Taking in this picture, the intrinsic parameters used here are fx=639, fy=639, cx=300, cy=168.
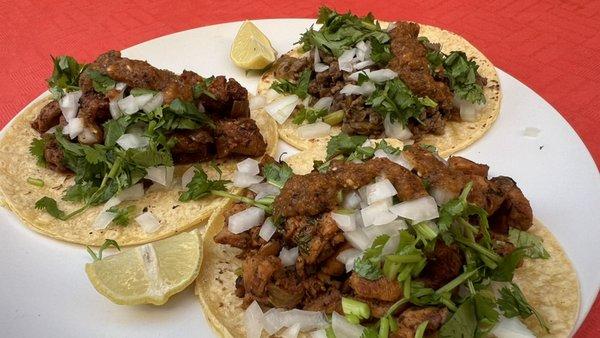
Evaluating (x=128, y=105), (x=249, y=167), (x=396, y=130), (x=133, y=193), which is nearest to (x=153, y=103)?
(x=128, y=105)

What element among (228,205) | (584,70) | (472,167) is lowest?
(584,70)

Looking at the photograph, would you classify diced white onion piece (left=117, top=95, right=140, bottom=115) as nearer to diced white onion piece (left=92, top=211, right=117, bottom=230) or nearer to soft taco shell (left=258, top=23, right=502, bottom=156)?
diced white onion piece (left=92, top=211, right=117, bottom=230)

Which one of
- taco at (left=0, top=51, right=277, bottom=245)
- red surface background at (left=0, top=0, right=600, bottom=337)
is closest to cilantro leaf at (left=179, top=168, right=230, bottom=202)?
taco at (left=0, top=51, right=277, bottom=245)

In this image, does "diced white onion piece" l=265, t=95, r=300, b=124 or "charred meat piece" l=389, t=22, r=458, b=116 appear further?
"diced white onion piece" l=265, t=95, r=300, b=124

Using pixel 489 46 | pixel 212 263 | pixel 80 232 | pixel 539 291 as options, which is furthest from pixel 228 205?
pixel 489 46

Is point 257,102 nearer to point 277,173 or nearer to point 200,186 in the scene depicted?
point 200,186

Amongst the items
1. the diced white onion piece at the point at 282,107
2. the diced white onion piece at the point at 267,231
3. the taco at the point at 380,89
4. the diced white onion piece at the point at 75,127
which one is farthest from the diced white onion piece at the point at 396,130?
the diced white onion piece at the point at 75,127

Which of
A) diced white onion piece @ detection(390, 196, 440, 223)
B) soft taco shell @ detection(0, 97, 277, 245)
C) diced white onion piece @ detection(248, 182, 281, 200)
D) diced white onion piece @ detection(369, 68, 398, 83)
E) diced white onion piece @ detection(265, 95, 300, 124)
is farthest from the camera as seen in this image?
diced white onion piece @ detection(265, 95, 300, 124)

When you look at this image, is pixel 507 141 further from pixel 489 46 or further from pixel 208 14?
pixel 208 14
